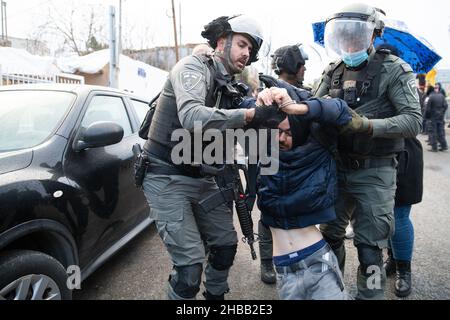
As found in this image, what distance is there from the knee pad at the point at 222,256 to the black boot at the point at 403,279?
4.61 ft

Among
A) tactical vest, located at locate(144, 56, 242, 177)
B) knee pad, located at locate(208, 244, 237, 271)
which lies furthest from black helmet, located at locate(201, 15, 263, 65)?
knee pad, located at locate(208, 244, 237, 271)

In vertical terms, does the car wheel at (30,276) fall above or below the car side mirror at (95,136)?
below

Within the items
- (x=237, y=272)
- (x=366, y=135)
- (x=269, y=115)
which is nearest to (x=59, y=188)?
(x=269, y=115)

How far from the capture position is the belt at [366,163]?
1956 millimetres

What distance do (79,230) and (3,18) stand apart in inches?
1451

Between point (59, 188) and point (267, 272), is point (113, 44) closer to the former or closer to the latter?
point (59, 188)

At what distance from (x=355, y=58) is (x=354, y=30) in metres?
0.16

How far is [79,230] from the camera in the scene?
204cm

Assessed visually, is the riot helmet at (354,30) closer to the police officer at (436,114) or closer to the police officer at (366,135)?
the police officer at (366,135)

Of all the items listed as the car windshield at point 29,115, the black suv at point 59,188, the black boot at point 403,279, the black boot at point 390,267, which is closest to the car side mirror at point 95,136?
the black suv at point 59,188

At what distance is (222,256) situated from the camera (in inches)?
79.4
